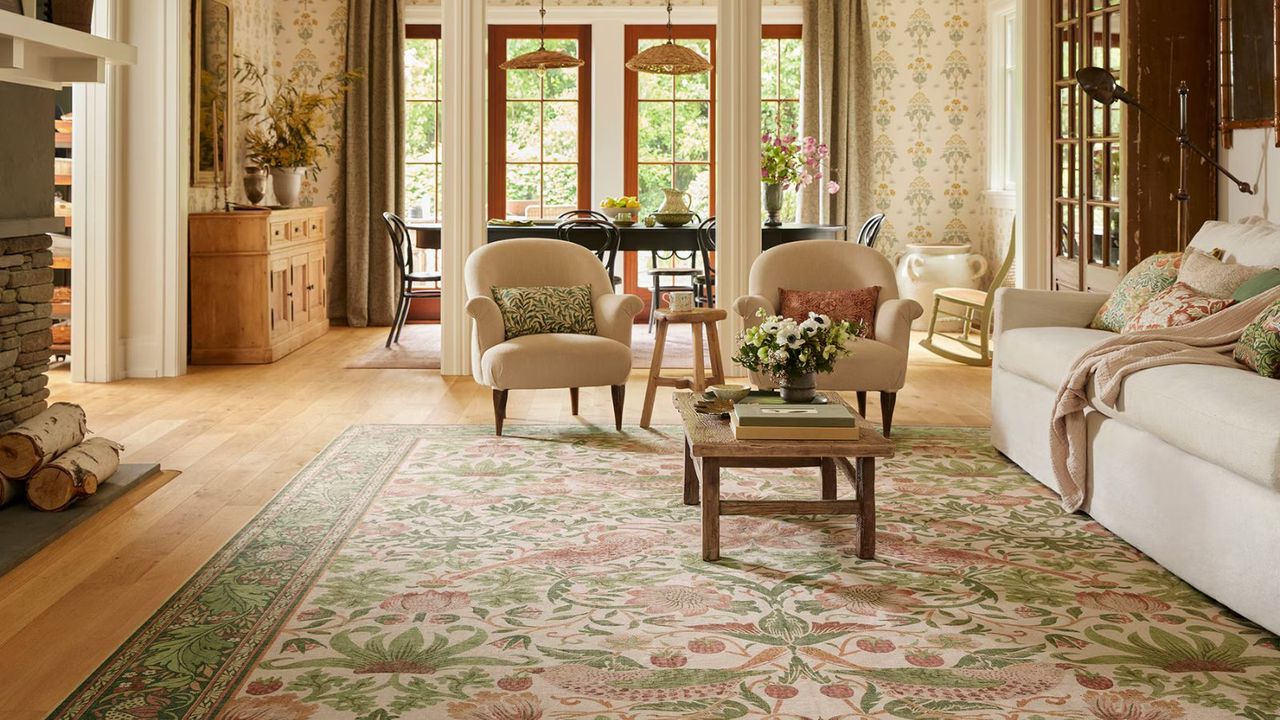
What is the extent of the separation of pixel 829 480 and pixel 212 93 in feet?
17.6

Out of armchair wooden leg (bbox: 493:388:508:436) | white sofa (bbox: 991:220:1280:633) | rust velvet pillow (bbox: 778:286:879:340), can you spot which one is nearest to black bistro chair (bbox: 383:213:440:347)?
armchair wooden leg (bbox: 493:388:508:436)

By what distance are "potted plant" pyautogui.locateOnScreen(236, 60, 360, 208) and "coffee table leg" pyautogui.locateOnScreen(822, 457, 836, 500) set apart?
18.1 ft

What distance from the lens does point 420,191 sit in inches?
408

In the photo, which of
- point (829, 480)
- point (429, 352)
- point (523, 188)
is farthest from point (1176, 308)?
point (523, 188)

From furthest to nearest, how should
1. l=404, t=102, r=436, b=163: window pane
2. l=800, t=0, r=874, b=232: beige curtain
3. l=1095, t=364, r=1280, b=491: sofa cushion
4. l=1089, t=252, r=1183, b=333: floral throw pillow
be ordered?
l=404, t=102, r=436, b=163: window pane
l=800, t=0, r=874, b=232: beige curtain
l=1089, t=252, r=1183, b=333: floral throw pillow
l=1095, t=364, r=1280, b=491: sofa cushion

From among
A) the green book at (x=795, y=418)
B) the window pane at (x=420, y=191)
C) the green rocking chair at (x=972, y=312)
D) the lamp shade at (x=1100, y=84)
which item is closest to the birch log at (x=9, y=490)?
the green book at (x=795, y=418)

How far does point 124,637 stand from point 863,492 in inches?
78.8

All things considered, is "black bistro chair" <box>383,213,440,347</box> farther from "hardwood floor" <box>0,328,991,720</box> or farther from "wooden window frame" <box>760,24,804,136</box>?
"wooden window frame" <box>760,24,804,136</box>

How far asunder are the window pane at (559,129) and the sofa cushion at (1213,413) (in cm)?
684

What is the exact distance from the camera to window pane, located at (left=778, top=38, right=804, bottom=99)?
402 inches

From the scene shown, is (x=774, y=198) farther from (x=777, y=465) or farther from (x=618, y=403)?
(x=777, y=465)

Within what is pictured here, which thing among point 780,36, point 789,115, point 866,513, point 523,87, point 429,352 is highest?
point 780,36

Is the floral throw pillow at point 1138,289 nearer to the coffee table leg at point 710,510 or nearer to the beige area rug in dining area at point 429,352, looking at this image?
the coffee table leg at point 710,510

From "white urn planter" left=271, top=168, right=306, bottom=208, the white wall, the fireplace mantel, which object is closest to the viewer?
the fireplace mantel
